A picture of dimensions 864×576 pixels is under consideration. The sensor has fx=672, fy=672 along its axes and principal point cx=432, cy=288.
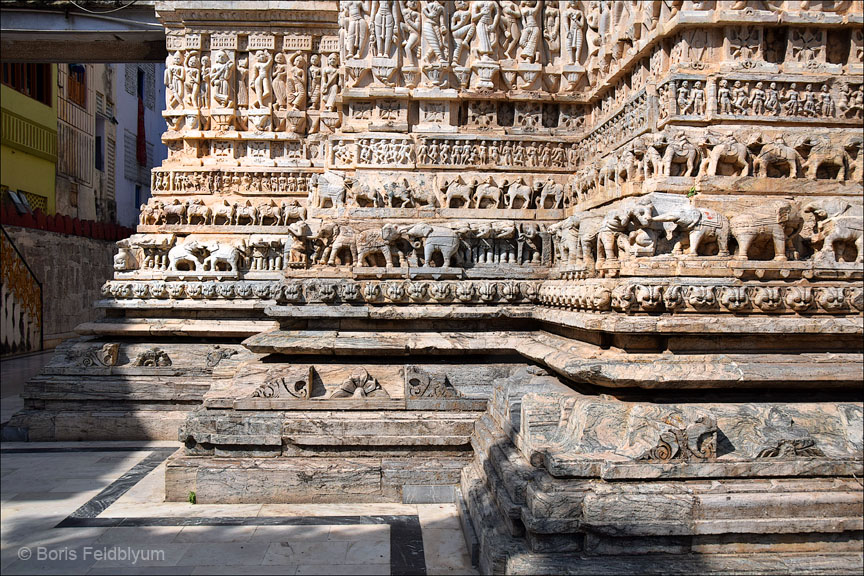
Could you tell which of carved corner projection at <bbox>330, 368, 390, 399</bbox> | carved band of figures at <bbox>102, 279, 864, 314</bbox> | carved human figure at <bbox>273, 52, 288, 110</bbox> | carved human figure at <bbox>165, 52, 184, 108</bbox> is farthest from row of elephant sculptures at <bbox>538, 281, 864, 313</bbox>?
carved human figure at <bbox>165, 52, 184, 108</bbox>

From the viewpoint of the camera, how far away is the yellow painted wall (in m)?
17.0

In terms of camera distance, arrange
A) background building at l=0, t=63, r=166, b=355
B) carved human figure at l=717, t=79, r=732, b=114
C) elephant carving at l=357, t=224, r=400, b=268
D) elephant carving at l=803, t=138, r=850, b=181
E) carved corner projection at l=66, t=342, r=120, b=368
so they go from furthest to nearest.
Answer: background building at l=0, t=63, r=166, b=355 → carved corner projection at l=66, t=342, r=120, b=368 → elephant carving at l=357, t=224, r=400, b=268 → carved human figure at l=717, t=79, r=732, b=114 → elephant carving at l=803, t=138, r=850, b=181

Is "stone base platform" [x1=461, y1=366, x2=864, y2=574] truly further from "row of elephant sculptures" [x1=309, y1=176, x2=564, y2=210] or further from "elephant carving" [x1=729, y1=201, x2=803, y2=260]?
"row of elephant sculptures" [x1=309, y1=176, x2=564, y2=210]

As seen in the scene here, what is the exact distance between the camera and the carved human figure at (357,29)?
7.82 metres

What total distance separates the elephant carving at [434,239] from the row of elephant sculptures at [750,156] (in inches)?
84.4

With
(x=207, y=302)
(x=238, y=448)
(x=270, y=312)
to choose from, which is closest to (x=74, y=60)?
(x=207, y=302)

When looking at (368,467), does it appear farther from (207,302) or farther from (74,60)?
(74,60)

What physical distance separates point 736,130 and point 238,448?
5015 mm

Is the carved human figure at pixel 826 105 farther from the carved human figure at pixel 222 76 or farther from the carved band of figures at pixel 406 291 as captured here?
the carved human figure at pixel 222 76

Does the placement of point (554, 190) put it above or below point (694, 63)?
below

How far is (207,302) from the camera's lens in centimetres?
974

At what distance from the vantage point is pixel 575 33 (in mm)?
8008

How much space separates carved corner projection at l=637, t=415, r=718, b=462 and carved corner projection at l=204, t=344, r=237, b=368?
6462 millimetres

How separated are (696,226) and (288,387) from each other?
12.3 feet
